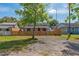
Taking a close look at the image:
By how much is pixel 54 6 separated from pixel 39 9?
22 cm

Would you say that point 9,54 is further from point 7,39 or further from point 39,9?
point 39,9

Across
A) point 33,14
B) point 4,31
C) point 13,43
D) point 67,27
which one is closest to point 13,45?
point 13,43

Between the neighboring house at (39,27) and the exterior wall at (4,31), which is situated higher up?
the neighboring house at (39,27)

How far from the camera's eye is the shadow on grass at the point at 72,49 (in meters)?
8.44

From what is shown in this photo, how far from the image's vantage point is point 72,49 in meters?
8.46

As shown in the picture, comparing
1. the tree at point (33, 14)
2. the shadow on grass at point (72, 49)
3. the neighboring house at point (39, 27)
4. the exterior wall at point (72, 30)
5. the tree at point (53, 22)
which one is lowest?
the shadow on grass at point (72, 49)

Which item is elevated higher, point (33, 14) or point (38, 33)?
point (33, 14)

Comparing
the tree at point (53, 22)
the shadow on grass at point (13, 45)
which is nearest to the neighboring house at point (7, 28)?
the shadow on grass at point (13, 45)

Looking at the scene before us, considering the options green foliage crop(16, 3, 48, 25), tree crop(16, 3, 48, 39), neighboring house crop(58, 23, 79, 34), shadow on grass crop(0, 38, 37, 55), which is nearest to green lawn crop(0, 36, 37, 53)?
shadow on grass crop(0, 38, 37, 55)

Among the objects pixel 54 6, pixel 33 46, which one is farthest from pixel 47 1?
pixel 33 46

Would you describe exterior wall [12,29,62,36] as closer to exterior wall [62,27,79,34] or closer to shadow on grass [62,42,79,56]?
exterior wall [62,27,79,34]

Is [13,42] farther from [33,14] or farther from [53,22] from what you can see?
[53,22]

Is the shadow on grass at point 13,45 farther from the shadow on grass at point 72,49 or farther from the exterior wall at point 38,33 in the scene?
the shadow on grass at point 72,49

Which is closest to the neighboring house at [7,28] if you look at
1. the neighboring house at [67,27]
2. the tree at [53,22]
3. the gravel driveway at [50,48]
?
the gravel driveway at [50,48]
